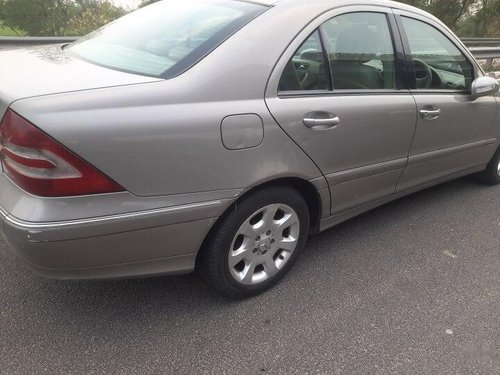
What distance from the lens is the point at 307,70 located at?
2.33 m

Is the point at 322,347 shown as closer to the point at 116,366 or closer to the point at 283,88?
the point at 116,366

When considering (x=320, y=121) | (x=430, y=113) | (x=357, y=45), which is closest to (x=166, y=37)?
(x=320, y=121)

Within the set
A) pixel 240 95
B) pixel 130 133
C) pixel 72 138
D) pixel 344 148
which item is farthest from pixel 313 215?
pixel 72 138

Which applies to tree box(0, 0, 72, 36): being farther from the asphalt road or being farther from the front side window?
the asphalt road

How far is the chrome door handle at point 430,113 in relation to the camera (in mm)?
2926

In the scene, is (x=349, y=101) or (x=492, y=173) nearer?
(x=349, y=101)

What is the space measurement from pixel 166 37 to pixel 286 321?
1610 millimetres

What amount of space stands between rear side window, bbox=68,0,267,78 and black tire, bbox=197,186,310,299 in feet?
2.34

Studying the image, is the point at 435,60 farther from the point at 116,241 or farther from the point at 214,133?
the point at 116,241

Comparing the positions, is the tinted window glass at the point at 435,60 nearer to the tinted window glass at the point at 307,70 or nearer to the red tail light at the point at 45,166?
the tinted window glass at the point at 307,70

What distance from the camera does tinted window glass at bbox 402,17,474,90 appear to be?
2982 mm

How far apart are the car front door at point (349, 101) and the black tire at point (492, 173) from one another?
1.68m

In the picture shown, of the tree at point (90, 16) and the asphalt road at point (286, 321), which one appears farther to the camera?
the tree at point (90, 16)

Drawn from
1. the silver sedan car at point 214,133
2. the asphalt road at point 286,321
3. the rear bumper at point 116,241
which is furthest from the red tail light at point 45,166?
the asphalt road at point 286,321
